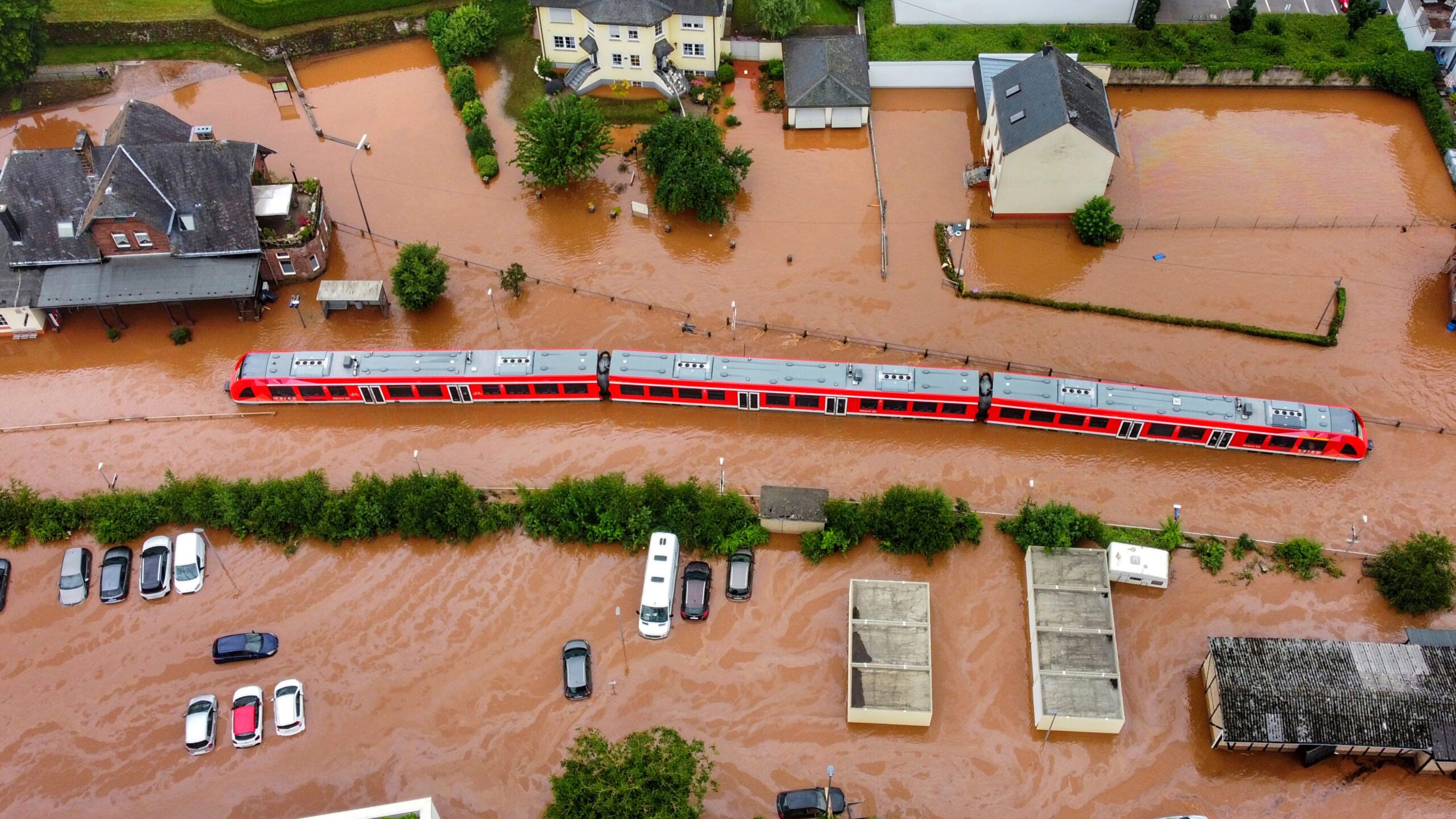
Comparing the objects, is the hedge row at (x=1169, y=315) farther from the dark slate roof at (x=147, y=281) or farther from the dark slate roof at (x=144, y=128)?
the dark slate roof at (x=144, y=128)

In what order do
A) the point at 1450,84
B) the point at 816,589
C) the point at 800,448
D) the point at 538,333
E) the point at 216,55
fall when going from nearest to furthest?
the point at 816,589 → the point at 800,448 → the point at 538,333 → the point at 1450,84 → the point at 216,55

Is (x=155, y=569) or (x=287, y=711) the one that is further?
(x=155, y=569)

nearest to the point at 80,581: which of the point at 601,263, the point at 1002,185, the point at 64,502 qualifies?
the point at 64,502

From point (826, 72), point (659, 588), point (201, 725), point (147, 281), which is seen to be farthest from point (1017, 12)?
point (201, 725)

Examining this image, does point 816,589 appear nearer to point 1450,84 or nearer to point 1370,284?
point 1370,284

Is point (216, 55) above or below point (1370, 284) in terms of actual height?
above

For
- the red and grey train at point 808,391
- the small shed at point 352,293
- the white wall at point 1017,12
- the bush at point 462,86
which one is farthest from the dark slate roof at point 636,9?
the red and grey train at point 808,391

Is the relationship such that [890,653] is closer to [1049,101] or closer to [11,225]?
[1049,101]
